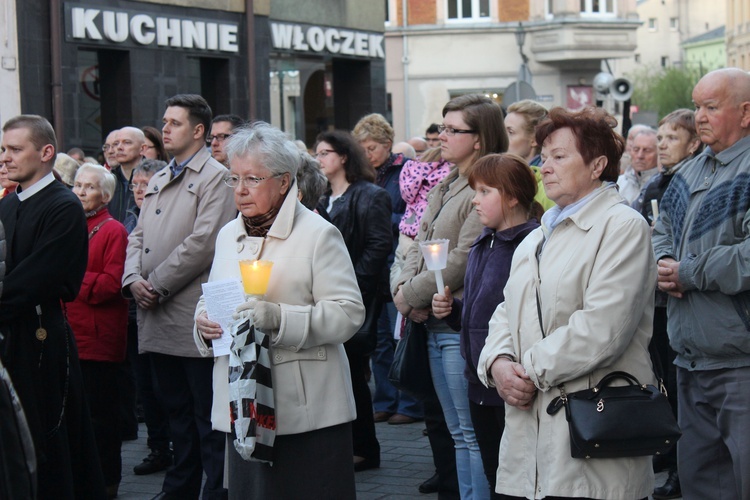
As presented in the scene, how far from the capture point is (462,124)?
21.2 feet

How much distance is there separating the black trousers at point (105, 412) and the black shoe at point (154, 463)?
0.59 m

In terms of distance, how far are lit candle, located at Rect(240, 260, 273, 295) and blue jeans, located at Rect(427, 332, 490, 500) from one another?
1.60m

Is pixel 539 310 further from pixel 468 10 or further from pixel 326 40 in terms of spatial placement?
pixel 468 10

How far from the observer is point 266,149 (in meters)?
5.27

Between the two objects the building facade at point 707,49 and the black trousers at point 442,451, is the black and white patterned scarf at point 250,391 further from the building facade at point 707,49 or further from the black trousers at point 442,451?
the building facade at point 707,49

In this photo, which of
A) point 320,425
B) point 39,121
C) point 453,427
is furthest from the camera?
point 39,121

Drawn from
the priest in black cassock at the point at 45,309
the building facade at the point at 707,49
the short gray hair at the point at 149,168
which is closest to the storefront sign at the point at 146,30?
the short gray hair at the point at 149,168

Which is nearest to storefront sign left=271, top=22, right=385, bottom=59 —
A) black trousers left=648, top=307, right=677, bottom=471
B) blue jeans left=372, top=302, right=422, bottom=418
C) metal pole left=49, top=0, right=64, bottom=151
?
metal pole left=49, top=0, right=64, bottom=151

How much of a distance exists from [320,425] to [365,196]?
333 centimetres

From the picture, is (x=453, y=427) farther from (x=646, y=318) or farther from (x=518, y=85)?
(x=518, y=85)

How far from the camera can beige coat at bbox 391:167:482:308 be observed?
6.23 meters

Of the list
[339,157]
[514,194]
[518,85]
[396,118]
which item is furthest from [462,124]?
[396,118]

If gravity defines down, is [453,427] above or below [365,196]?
below

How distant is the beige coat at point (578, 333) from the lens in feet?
14.7
